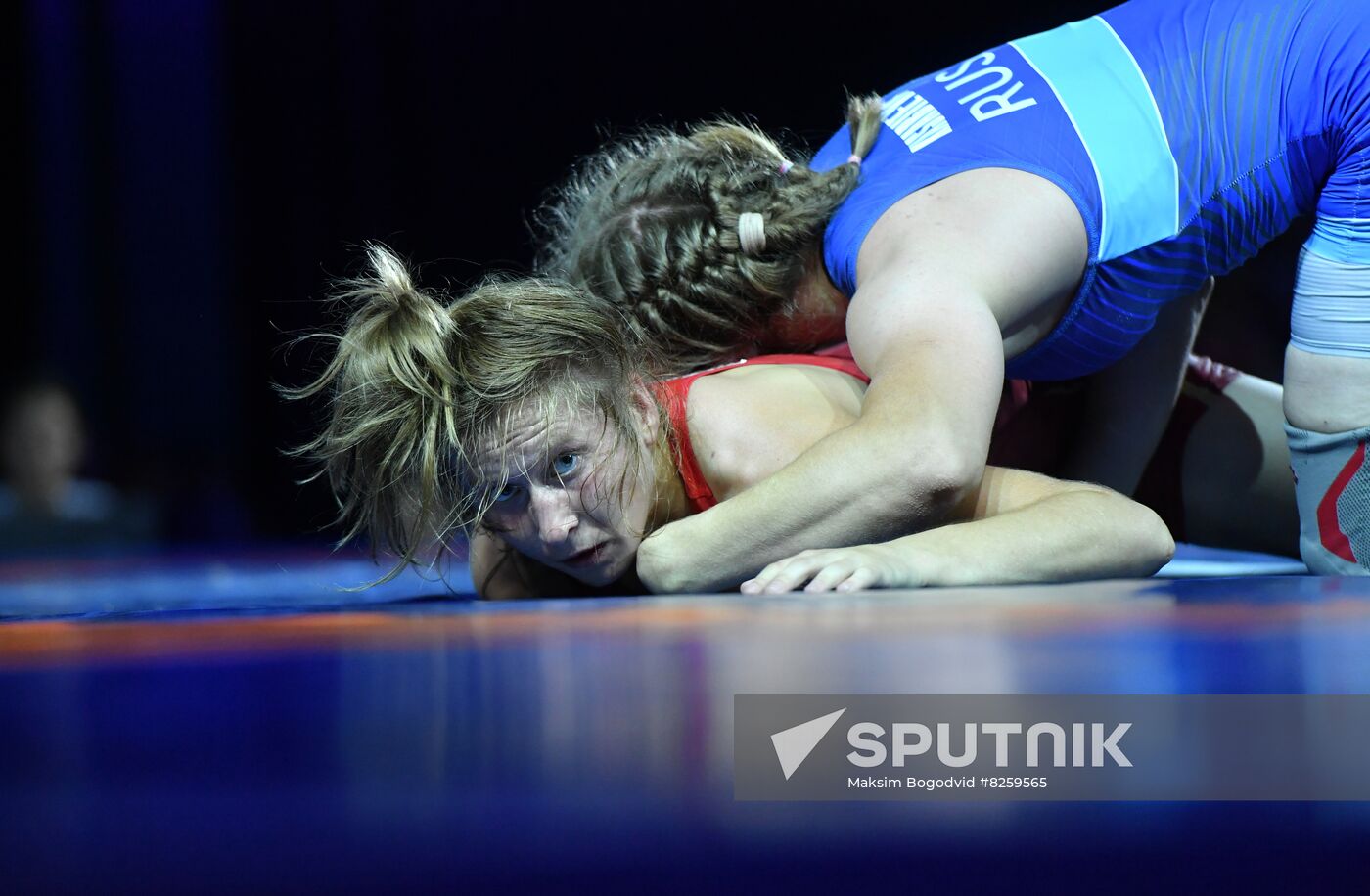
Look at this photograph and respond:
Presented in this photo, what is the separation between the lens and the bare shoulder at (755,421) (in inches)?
46.6

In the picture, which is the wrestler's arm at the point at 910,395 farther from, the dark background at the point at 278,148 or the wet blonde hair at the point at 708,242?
the dark background at the point at 278,148

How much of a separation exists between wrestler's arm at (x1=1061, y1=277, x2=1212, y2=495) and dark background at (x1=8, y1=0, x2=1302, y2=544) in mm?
1373

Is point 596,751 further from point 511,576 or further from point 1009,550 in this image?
point 511,576

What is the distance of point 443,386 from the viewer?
113 centimetres

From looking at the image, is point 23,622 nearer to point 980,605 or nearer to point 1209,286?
point 980,605

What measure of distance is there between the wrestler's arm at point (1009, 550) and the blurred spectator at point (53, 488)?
2.36m

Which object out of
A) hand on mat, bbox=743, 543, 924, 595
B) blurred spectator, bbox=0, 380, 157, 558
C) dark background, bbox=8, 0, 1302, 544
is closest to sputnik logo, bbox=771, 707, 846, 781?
hand on mat, bbox=743, 543, 924, 595

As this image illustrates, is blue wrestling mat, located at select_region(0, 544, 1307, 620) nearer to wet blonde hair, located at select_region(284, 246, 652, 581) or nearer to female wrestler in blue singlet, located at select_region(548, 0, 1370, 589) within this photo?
wet blonde hair, located at select_region(284, 246, 652, 581)

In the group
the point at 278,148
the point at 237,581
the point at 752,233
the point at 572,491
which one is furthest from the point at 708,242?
the point at 278,148

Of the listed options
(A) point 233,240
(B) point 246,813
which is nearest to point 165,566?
(A) point 233,240

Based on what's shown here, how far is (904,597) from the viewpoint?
0.90 metres

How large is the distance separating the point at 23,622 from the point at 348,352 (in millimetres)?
369

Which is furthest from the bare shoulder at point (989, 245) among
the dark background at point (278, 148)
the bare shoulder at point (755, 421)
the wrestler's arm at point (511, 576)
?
the dark background at point (278, 148)

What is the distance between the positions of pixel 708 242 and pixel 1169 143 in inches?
18.9
